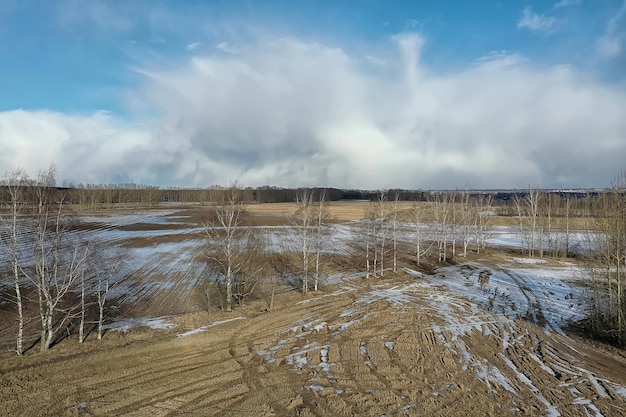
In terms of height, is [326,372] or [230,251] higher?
[230,251]

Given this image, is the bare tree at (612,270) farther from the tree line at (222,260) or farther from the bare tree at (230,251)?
the bare tree at (230,251)

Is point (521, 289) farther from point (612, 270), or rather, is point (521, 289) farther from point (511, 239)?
point (511, 239)

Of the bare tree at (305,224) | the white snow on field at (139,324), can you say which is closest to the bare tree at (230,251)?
the white snow on field at (139,324)

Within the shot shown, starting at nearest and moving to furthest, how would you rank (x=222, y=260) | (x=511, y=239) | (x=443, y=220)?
(x=222, y=260) → (x=443, y=220) → (x=511, y=239)

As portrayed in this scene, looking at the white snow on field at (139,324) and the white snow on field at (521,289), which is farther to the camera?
the white snow on field at (521,289)

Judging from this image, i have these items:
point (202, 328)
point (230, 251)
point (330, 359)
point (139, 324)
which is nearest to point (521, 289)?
point (330, 359)

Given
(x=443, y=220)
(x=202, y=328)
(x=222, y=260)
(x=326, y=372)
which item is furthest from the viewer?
(x=443, y=220)
